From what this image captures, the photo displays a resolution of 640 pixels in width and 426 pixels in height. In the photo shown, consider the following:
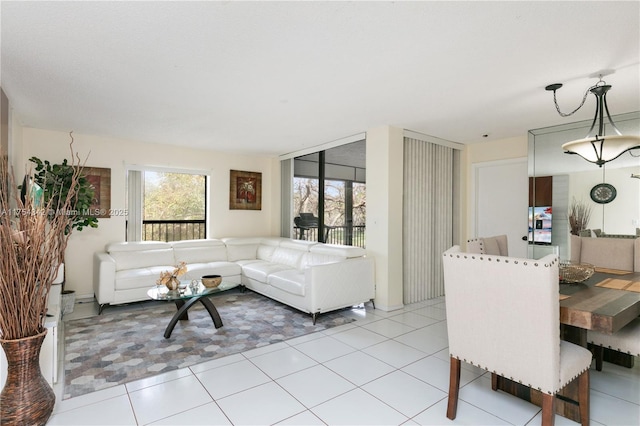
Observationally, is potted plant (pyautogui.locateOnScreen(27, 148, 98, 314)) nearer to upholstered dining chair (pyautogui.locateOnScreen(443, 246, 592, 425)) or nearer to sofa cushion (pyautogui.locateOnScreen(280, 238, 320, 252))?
sofa cushion (pyautogui.locateOnScreen(280, 238, 320, 252))

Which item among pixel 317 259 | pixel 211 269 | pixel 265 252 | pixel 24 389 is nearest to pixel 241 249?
pixel 265 252

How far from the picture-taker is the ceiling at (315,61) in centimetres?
184

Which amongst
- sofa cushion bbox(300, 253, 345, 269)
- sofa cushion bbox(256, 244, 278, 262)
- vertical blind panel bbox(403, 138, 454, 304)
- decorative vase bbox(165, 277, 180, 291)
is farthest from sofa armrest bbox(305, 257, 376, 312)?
sofa cushion bbox(256, 244, 278, 262)

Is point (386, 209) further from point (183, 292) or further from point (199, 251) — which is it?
point (199, 251)

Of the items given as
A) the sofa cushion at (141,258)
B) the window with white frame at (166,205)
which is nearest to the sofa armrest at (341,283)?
the sofa cushion at (141,258)

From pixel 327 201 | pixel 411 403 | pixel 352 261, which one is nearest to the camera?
pixel 411 403

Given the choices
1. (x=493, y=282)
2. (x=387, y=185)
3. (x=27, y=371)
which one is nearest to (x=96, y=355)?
(x=27, y=371)

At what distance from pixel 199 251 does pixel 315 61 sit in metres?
3.95

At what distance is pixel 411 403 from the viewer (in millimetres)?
2189

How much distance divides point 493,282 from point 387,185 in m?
2.54

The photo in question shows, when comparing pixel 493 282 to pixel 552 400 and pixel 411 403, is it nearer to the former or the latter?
pixel 552 400

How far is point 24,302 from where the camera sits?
1.92 meters

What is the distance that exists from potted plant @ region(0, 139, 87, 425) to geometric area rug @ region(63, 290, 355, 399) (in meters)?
0.41

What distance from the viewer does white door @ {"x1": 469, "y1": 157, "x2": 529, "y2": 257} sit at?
15.5ft
